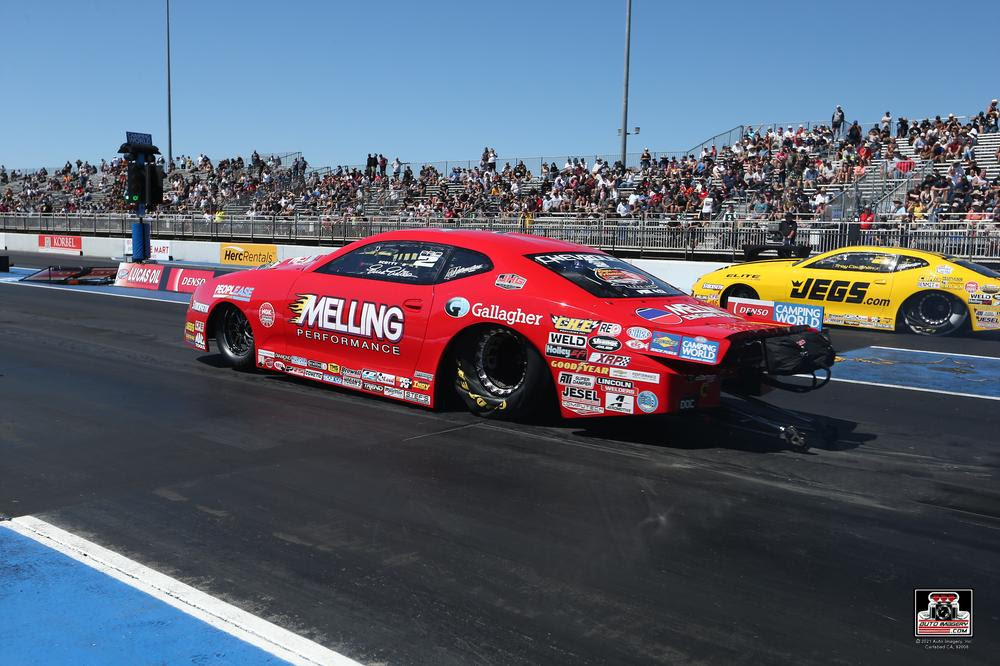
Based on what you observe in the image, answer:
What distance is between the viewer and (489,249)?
6797mm

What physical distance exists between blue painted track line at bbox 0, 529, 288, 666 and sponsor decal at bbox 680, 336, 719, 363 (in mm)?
3252

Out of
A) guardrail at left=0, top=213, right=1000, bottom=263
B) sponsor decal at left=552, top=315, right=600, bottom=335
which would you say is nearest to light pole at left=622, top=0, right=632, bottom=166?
guardrail at left=0, top=213, right=1000, bottom=263

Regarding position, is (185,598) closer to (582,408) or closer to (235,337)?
(582,408)

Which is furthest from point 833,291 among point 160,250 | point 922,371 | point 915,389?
point 160,250

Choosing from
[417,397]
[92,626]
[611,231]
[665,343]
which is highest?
[611,231]

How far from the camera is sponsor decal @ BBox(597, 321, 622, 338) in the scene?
5.85m

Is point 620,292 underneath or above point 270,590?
above

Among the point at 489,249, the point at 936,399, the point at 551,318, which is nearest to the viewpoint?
the point at 551,318

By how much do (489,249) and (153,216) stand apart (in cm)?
3410

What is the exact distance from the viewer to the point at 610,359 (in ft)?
19.1

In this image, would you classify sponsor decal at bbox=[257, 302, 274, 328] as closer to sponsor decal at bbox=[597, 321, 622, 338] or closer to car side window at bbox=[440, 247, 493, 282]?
car side window at bbox=[440, 247, 493, 282]

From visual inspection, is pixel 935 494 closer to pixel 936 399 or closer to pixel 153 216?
pixel 936 399

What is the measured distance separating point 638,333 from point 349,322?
8.23ft

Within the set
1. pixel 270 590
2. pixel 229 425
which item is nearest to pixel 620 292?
pixel 229 425
